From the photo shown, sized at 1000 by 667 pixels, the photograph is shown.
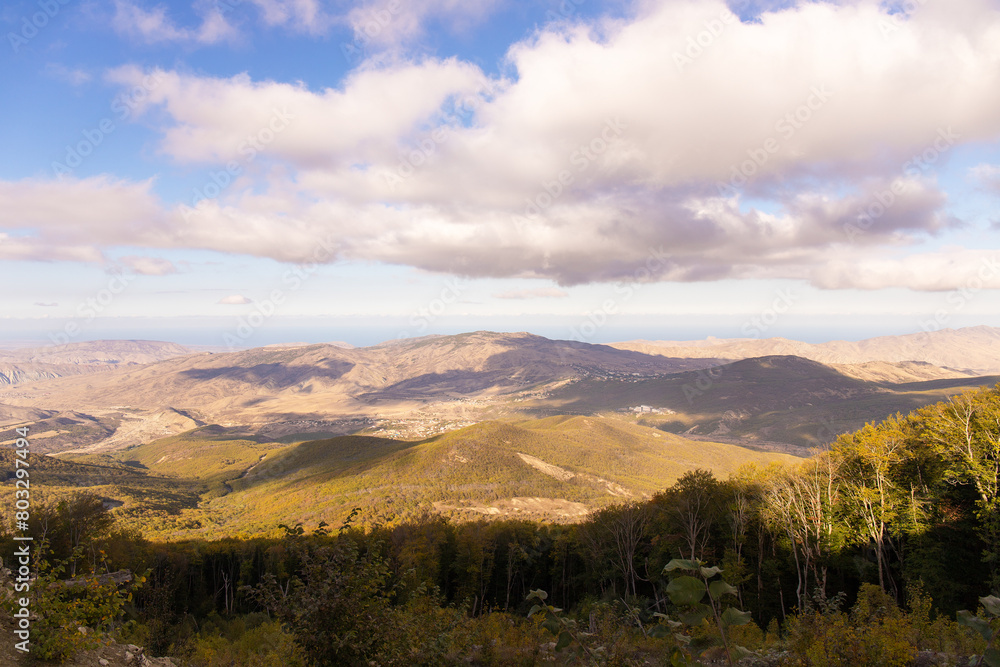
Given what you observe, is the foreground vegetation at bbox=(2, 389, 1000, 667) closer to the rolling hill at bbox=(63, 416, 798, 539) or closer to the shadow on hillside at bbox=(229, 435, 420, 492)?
the rolling hill at bbox=(63, 416, 798, 539)

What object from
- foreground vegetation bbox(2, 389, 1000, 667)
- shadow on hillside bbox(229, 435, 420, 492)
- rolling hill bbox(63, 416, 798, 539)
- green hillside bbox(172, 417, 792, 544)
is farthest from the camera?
shadow on hillside bbox(229, 435, 420, 492)

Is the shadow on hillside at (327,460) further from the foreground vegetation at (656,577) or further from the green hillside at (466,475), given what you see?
the foreground vegetation at (656,577)

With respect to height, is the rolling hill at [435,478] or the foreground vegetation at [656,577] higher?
the foreground vegetation at [656,577]

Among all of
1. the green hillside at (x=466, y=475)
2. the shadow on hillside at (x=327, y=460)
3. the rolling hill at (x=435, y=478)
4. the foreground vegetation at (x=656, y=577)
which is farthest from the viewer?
the shadow on hillside at (x=327, y=460)

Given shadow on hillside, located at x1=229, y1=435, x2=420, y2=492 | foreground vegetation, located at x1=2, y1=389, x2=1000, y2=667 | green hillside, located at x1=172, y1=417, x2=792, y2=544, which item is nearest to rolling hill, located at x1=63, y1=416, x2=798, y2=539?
green hillside, located at x1=172, y1=417, x2=792, y2=544

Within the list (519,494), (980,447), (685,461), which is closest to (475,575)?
(980,447)

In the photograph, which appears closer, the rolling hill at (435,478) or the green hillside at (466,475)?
the rolling hill at (435,478)

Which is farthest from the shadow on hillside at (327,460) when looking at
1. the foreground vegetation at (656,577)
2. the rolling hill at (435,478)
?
the foreground vegetation at (656,577)

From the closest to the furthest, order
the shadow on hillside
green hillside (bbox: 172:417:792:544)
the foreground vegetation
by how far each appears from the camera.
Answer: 1. the foreground vegetation
2. green hillside (bbox: 172:417:792:544)
3. the shadow on hillside

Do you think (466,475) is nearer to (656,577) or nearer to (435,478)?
(435,478)
